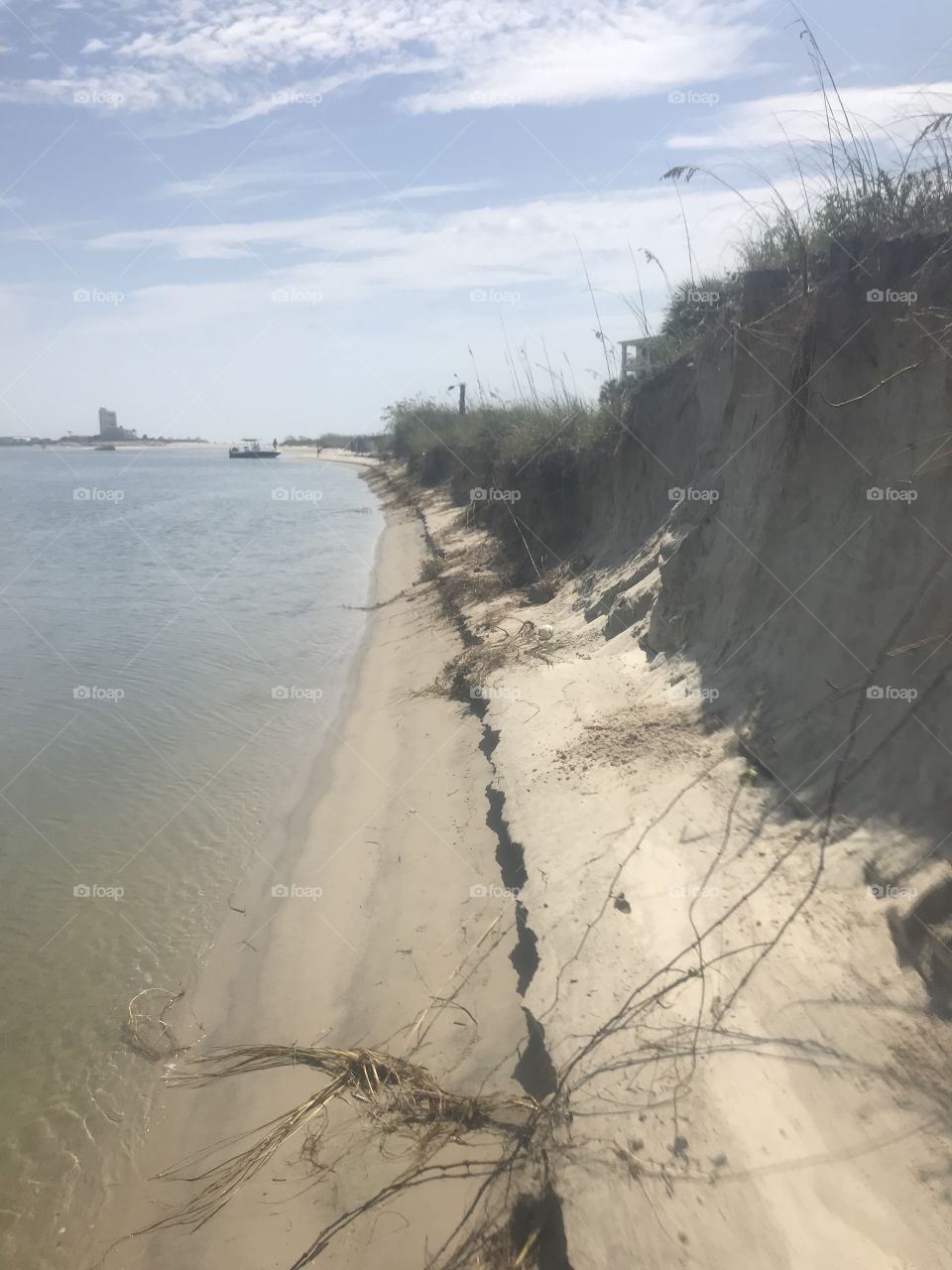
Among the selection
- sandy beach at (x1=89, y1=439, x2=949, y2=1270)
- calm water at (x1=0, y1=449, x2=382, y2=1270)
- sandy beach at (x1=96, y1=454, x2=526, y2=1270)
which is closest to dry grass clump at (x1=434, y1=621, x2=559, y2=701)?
sandy beach at (x1=96, y1=454, x2=526, y2=1270)

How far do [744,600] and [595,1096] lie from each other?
13.3 ft

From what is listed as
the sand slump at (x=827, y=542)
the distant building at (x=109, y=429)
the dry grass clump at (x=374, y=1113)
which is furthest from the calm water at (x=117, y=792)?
the distant building at (x=109, y=429)

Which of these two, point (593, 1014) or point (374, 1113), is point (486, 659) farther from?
point (374, 1113)

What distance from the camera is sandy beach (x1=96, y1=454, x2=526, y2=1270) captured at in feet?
12.2

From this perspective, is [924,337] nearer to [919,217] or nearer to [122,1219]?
[919,217]

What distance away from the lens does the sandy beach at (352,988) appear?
147 inches

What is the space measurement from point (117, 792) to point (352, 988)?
3998 millimetres

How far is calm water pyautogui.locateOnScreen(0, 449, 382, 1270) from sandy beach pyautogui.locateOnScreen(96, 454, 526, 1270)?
34 cm

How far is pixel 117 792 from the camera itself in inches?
322

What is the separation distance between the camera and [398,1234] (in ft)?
11.6

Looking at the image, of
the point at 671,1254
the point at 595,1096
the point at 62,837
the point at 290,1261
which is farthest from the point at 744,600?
the point at 62,837

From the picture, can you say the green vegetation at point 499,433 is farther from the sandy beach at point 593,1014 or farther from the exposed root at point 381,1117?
the exposed root at point 381,1117

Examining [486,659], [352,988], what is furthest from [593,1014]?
[486,659]

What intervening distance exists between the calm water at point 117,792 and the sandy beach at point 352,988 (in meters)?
0.34
